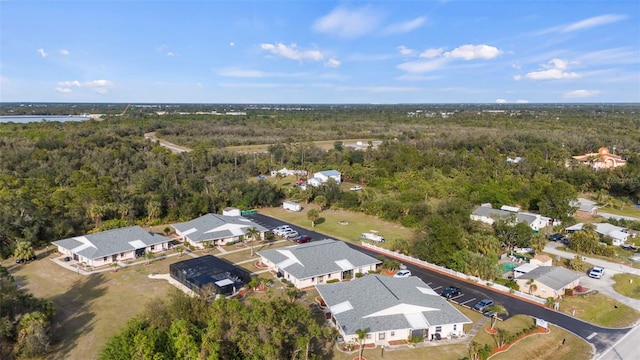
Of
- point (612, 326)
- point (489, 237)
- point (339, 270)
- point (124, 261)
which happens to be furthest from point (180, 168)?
point (612, 326)

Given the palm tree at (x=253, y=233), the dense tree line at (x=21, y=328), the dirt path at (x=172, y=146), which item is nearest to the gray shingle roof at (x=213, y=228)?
the palm tree at (x=253, y=233)

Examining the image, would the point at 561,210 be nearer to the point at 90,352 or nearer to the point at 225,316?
the point at 225,316

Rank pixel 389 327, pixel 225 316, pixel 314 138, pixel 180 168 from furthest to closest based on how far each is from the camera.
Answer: pixel 314 138 < pixel 180 168 < pixel 389 327 < pixel 225 316

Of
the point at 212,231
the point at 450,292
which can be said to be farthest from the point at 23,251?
the point at 450,292

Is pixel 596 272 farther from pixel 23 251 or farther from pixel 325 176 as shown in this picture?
pixel 23 251

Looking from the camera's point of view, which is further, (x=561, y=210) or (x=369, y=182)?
(x=369, y=182)

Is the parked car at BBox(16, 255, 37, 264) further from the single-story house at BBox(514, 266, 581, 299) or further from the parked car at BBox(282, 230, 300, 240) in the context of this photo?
the single-story house at BBox(514, 266, 581, 299)
